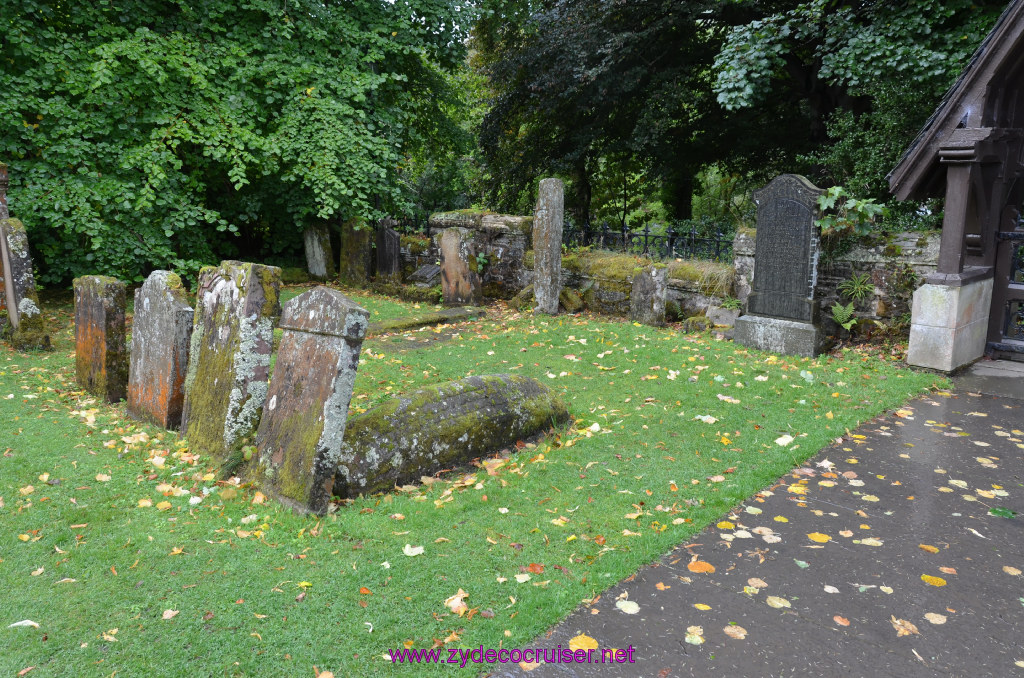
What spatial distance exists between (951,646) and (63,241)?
13.8 metres

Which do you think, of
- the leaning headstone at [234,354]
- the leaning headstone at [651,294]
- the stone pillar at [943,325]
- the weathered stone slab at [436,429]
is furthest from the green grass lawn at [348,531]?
the leaning headstone at [651,294]

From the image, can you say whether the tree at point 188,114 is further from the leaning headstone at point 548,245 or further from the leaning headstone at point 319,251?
the leaning headstone at point 548,245

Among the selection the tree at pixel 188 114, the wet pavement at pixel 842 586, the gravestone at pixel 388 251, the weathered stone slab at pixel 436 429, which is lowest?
the wet pavement at pixel 842 586

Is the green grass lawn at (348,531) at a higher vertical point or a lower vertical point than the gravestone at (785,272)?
lower

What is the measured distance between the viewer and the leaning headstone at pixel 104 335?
6.65 m

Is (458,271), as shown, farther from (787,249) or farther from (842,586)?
(842,586)

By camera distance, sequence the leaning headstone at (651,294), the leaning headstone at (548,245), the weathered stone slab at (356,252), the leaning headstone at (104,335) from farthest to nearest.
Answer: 1. the weathered stone slab at (356,252)
2. the leaning headstone at (548,245)
3. the leaning headstone at (651,294)
4. the leaning headstone at (104,335)

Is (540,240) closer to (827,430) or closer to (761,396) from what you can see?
(761,396)

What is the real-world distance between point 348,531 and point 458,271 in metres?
8.63

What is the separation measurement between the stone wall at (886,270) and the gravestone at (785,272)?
377 millimetres

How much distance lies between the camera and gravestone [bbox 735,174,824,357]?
901 cm

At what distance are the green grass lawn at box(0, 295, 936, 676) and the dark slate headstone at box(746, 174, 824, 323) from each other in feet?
6.61

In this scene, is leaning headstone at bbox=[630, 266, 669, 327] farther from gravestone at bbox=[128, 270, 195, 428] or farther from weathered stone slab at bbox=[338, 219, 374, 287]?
gravestone at bbox=[128, 270, 195, 428]

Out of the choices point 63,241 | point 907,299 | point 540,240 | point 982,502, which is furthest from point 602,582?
point 63,241
